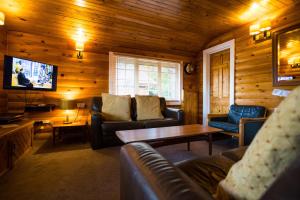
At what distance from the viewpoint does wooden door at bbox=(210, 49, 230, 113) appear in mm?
3746

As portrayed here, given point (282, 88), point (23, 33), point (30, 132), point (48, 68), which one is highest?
point (23, 33)

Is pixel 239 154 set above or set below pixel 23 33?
below

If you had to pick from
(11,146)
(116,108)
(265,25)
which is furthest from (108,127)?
(265,25)

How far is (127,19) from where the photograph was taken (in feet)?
9.72

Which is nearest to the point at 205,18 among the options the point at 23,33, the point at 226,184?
the point at 226,184

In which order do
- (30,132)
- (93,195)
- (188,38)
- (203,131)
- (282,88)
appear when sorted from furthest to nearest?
1. (188,38)
2. (282,88)
3. (30,132)
4. (203,131)
5. (93,195)

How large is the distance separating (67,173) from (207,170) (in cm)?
159

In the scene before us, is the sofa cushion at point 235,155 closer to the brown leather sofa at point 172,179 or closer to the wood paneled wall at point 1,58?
the brown leather sofa at point 172,179

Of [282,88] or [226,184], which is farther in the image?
[282,88]

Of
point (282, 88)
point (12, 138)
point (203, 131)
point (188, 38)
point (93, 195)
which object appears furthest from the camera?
point (188, 38)

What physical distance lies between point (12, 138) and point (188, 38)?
388 centimetres

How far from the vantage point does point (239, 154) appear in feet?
4.14

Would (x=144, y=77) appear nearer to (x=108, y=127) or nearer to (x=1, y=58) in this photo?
(x=108, y=127)

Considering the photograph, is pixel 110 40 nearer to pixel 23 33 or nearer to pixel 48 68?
pixel 48 68
